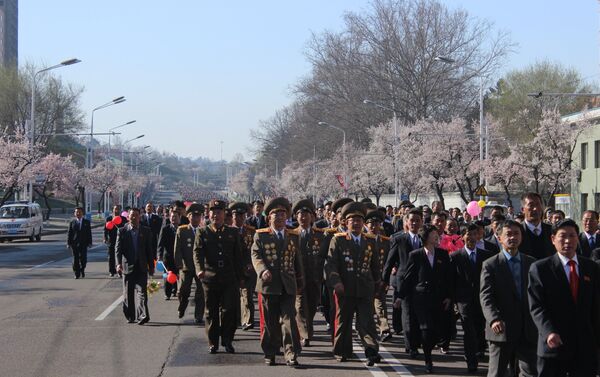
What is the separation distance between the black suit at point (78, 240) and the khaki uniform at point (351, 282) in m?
13.1

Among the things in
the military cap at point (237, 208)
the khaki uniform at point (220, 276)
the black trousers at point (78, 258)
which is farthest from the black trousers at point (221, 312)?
the black trousers at point (78, 258)

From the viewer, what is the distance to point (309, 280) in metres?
12.9

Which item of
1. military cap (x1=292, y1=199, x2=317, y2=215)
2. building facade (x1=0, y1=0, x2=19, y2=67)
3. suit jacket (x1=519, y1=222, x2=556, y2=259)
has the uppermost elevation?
building facade (x1=0, y1=0, x2=19, y2=67)

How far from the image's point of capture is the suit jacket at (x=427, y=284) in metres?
10.8

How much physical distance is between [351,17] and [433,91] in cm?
735

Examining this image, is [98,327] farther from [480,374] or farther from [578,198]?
[578,198]

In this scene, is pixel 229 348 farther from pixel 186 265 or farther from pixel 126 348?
pixel 186 265

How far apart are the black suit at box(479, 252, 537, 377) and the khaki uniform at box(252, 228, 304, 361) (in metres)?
3.00

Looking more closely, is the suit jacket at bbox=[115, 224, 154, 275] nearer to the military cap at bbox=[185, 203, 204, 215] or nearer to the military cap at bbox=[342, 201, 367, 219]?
the military cap at bbox=[185, 203, 204, 215]

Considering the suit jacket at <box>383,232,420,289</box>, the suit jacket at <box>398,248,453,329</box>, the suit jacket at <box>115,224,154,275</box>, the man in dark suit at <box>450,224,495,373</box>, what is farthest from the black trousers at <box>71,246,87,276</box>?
the man in dark suit at <box>450,224,495,373</box>

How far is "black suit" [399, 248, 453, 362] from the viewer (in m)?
10.7

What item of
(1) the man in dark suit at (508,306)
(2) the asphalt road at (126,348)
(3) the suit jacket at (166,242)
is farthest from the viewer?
(3) the suit jacket at (166,242)

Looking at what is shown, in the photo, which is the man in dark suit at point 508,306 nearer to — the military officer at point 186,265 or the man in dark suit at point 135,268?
the military officer at point 186,265

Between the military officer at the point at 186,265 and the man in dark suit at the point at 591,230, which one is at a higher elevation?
the man in dark suit at the point at 591,230
